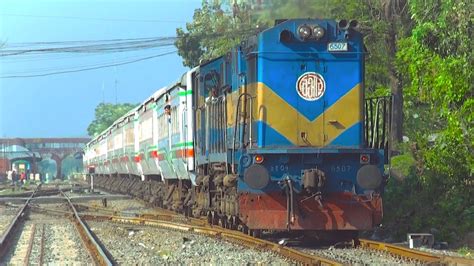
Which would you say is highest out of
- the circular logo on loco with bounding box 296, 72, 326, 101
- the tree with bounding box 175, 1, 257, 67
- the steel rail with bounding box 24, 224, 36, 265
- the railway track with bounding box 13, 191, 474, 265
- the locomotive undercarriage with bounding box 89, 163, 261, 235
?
the tree with bounding box 175, 1, 257, 67

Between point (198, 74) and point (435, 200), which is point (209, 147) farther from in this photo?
point (435, 200)

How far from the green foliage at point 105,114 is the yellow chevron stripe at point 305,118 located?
130 metres

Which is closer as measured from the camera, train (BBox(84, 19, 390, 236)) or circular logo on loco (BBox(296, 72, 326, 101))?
train (BBox(84, 19, 390, 236))

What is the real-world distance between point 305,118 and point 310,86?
53 cm

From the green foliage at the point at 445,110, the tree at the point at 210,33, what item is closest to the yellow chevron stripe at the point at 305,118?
the green foliage at the point at 445,110

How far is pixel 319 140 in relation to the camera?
12.3 m

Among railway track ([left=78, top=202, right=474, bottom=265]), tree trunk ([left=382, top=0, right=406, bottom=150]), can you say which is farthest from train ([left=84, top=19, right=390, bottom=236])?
tree trunk ([left=382, top=0, right=406, bottom=150])

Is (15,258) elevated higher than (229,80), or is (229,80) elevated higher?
(229,80)

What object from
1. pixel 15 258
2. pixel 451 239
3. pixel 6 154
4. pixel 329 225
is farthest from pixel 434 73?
pixel 6 154

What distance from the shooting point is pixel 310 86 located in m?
12.3

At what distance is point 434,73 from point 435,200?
2.79 meters

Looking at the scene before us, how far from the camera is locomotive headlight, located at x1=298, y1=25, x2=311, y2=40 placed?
12.2 meters

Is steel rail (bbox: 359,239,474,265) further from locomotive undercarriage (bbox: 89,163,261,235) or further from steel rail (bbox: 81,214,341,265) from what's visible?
locomotive undercarriage (bbox: 89,163,261,235)

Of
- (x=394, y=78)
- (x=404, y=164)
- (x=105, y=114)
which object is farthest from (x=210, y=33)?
(x=105, y=114)
